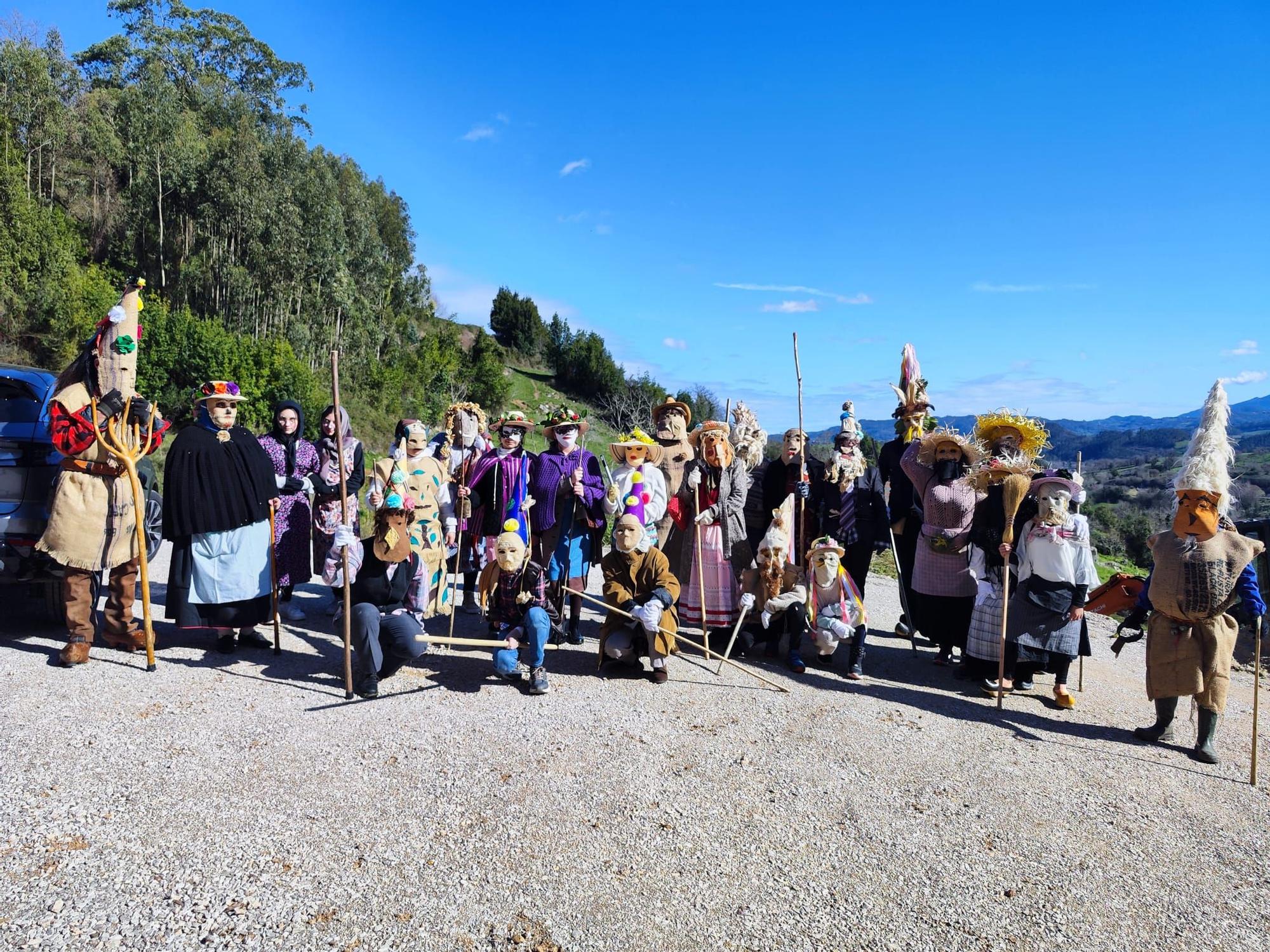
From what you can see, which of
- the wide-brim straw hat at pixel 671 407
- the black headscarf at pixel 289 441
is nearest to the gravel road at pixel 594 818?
the black headscarf at pixel 289 441

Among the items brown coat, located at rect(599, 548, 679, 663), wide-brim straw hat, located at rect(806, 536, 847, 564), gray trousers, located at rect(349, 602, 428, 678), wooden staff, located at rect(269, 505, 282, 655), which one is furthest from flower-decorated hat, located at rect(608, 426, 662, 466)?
wooden staff, located at rect(269, 505, 282, 655)

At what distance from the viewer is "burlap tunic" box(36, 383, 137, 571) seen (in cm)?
501

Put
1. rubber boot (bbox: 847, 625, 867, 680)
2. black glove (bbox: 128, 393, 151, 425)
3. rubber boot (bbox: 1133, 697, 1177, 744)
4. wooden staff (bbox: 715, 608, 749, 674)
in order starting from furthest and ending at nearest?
rubber boot (bbox: 847, 625, 867, 680) → wooden staff (bbox: 715, 608, 749, 674) → black glove (bbox: 128, 393, 151, 425) → rubber boot (bbox: 1133, 697, 1177, 744)

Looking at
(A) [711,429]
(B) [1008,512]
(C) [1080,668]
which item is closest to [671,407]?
(A) [711,429]

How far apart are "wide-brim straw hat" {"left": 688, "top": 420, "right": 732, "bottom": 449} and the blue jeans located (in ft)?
6.72

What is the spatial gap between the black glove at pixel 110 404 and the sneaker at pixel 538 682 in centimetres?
345

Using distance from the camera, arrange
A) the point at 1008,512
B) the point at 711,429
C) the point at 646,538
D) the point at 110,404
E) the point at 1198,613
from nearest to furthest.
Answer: the point at 1198,613 < the point at 110,404 < the point at 1008,512 < the point at 646,538 < the point at 711,429

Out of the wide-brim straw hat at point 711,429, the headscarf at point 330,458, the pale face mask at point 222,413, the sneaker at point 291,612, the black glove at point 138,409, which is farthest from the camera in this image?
the sneaker at point 291,612

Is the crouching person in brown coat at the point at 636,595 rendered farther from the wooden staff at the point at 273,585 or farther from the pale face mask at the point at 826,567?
the wooden staff at the point at 273,585

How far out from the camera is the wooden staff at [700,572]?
5.74 m

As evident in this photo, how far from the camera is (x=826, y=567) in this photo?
563 cm

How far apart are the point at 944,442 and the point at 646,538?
2.57 meters

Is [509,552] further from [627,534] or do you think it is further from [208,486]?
[208,486]

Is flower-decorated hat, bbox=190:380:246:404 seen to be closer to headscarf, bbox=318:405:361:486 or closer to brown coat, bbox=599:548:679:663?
headscarf, bbox=318:405:361:486
